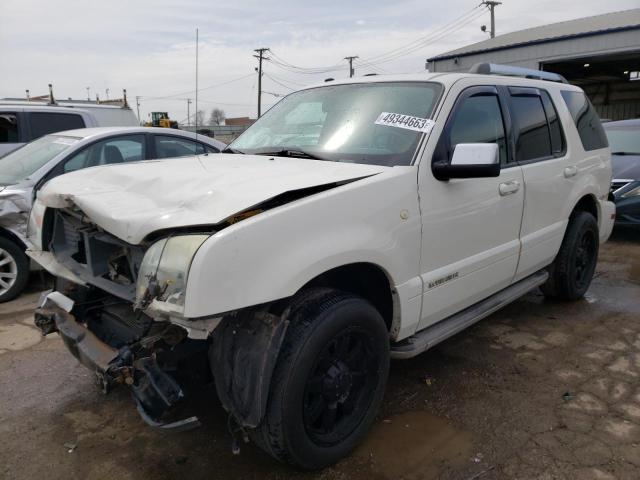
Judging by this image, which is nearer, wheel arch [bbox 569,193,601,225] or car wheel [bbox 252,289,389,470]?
car wheel [bbox 252,289,389,470]

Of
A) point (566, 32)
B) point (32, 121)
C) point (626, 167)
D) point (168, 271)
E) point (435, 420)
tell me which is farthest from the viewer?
point (566, 32)

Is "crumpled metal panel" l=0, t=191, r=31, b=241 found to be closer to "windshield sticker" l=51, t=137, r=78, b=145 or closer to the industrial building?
"windshield sticker" l=51, t=137, r=78, b=145

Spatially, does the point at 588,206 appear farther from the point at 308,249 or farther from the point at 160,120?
the point at 160,120

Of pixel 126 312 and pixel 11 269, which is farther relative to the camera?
pixel 11 269

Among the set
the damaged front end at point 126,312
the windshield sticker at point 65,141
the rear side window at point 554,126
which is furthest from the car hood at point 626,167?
the damaged front end at point 126,312

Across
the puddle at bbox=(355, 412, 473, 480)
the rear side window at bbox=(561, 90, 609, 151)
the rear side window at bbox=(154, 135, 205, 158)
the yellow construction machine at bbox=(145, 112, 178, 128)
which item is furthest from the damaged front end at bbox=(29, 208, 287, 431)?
the yellow construction machine at bbox=(145, 112, 178, 128)

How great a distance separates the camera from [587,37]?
18.0m

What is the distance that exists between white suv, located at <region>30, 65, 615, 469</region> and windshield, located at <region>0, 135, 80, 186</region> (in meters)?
2.47

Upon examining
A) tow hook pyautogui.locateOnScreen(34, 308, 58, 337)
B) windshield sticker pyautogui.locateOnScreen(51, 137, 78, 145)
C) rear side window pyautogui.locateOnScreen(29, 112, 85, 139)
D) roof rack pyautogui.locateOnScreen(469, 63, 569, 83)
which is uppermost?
roof rack pyautogui.locateOnScreen(469, 63, 569, 83)

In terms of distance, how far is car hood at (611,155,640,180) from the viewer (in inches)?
300

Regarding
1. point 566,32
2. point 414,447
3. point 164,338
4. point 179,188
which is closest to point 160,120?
point 179,188

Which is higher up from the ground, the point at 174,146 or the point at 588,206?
the point at 174,146

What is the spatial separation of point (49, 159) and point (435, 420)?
14.8ft

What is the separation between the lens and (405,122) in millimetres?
3127
